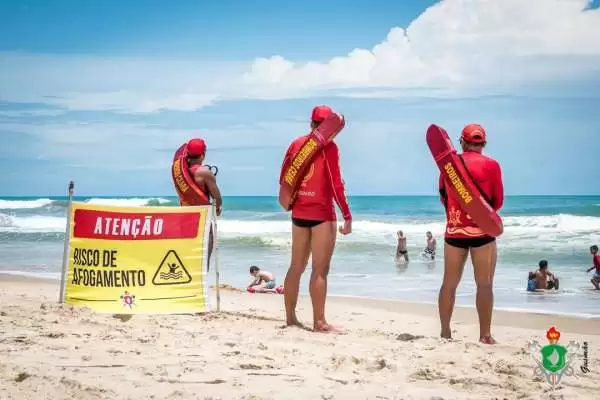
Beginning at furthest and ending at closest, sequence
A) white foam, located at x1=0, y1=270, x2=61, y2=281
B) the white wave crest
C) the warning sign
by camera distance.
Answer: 1. the white wave crest
2. white foam, located at x1=0, y1=270, x2=61, y2=281
3. the warning sign

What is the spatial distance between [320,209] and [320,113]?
2.64ft

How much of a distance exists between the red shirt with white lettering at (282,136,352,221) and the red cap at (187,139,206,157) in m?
1.62

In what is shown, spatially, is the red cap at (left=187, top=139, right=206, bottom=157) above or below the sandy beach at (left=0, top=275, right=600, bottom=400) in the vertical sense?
above

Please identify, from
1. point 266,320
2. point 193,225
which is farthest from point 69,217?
point 266,320

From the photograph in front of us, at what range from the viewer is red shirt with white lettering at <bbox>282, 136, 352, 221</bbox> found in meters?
6.81

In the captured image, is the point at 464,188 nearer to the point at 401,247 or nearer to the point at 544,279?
the point at 544,279

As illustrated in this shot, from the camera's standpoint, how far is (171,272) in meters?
7.70

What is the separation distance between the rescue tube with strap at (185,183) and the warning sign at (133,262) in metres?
0.44

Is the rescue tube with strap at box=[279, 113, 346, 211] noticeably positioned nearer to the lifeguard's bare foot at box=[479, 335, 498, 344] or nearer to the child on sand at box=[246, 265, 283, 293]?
the lifeguard's bare foot at box=[479, 335, 498, 344]

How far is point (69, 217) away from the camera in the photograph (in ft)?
24.6

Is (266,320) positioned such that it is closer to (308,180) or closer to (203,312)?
(203,312)

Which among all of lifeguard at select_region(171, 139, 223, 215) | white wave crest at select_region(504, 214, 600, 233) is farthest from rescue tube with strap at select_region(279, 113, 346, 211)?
white wave crest at select_region(504, 214, 600, 233)

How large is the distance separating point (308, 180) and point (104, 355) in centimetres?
236

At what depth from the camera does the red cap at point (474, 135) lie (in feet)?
21.3
